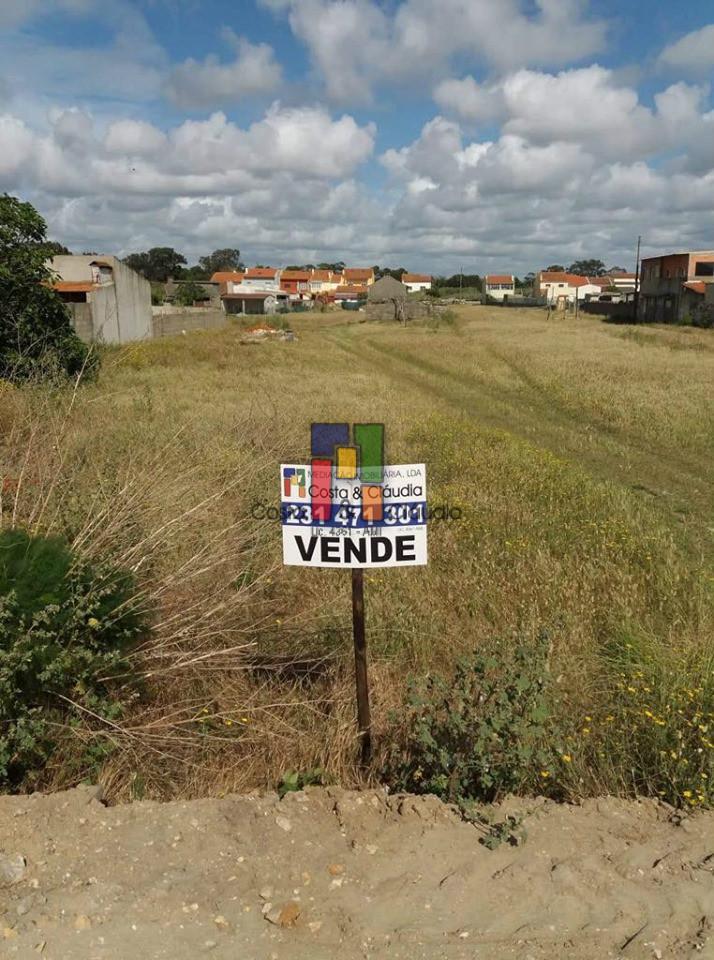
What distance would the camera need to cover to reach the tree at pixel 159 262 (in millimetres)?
104750

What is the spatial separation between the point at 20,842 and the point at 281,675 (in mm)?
1913

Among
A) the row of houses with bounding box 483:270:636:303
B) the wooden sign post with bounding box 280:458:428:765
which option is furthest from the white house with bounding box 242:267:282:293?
the wooden sign post with bounding box 280:458:428:765

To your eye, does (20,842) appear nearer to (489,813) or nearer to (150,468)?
(489,813)

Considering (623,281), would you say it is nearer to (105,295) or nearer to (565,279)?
(565,279)

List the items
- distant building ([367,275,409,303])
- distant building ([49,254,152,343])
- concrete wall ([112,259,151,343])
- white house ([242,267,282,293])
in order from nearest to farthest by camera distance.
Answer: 1. distant building ([49,254,152,343])
2. concrete wall ([112,259,151,343])
3. distant building ([367,275,409,303])
4. white house ([242,267,282,293])

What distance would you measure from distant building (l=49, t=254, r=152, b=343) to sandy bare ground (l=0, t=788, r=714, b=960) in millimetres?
23152

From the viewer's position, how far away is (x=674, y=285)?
56.3m

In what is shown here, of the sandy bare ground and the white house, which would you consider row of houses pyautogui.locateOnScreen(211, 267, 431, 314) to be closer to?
the white house

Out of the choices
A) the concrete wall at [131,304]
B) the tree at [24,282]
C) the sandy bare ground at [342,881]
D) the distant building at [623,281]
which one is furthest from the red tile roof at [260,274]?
the sandy bare ground at [342,881]

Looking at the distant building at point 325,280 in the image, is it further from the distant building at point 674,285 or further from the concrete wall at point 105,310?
the concrete wall at point 105,310

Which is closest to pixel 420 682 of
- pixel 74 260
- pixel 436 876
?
pixel 436 876

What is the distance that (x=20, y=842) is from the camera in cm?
294

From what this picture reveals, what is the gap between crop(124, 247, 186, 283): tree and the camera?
10475cm

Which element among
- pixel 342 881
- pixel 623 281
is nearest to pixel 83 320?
pixel 342 881
